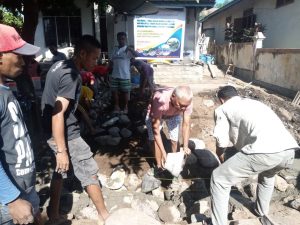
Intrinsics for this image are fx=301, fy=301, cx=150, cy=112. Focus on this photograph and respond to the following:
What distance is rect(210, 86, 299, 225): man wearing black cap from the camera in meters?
2.87

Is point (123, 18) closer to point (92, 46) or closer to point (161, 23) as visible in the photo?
point (161, 23)

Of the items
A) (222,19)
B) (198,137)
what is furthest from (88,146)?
(222,19)

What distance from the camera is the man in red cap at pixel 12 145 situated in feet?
5.78

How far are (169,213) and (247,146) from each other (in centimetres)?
147

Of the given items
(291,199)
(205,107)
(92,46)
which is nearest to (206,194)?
(291,199)

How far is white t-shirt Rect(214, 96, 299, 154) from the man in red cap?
6.26 ft

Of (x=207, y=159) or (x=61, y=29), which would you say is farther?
(x=61, y=29)

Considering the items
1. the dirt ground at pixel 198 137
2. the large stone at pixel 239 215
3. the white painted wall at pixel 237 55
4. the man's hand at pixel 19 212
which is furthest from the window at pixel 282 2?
the man's hand at pixel 19 212

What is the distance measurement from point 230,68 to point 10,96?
13926 millimetres

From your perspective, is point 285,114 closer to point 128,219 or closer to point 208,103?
point 208,103

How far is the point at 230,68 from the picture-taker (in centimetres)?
1478

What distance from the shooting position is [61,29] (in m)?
11.7

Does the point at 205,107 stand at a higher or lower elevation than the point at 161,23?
lower

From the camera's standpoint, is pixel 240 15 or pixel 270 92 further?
pixel 240 15
